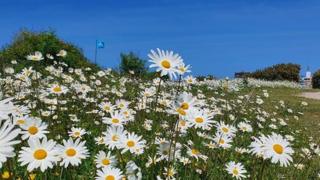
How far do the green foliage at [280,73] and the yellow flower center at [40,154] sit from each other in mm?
36684

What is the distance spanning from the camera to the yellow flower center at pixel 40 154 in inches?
97.5

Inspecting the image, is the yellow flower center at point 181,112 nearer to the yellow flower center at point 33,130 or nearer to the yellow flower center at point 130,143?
the yellow flower center at point 130,143

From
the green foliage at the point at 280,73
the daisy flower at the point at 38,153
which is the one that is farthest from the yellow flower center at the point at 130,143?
the green foliage at the point at 280,73

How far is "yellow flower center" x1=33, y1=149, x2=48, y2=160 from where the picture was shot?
8.13ft

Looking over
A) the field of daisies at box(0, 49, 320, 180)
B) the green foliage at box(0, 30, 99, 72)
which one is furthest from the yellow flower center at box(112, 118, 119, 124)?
the green foliage at box(0, 30, 99, 72)

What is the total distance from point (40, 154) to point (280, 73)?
37.3 meters

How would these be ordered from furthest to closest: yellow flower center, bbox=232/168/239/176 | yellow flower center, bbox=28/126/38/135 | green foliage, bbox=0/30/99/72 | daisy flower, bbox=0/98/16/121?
green foliage, bbox=0/30/99/72
yellow flower center, bbox=232/168/239/176
yellow flower center, bbox=28/126/38/135
daisy flower, bbox=0/98/16/121

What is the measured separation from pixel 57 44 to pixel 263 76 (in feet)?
70.9

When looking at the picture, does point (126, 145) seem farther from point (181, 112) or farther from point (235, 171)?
Answer: point (235, 171)

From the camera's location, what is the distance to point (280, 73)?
38.6 metres

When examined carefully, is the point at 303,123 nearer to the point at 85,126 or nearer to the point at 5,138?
the point at 85,126

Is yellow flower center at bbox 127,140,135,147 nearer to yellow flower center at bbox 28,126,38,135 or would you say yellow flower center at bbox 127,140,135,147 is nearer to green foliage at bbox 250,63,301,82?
yellow flower center at bbox 28,126,38,135

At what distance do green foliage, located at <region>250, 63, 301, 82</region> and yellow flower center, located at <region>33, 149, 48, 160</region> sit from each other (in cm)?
3668

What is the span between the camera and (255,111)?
1290 centimetres
